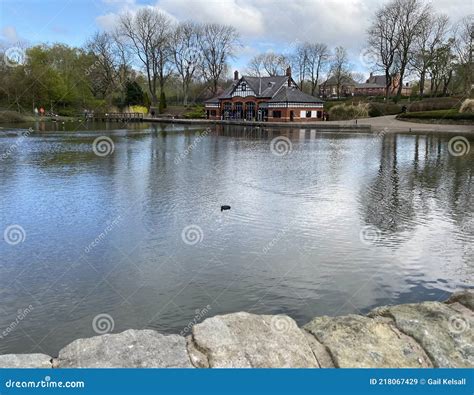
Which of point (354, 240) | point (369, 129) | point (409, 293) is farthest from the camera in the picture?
point (369, 129)

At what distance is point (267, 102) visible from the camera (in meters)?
61.8

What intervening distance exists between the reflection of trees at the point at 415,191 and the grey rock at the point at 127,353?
7827mm

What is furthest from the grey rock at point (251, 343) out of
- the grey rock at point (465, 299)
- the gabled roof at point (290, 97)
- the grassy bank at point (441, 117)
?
the gabled roof at point (290, 97)

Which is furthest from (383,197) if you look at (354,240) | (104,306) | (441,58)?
(441,58)

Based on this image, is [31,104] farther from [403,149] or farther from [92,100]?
[403,149]

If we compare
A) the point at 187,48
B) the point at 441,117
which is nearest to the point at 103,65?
the point at 187,48

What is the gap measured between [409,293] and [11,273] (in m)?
7.08

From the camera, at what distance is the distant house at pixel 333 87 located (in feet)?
297

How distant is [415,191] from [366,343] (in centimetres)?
1216

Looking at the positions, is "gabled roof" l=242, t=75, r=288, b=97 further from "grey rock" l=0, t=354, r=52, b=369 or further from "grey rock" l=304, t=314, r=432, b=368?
"grey rock" l=0, t=354, r=52, b=369

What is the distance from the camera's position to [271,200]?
47.4 ft

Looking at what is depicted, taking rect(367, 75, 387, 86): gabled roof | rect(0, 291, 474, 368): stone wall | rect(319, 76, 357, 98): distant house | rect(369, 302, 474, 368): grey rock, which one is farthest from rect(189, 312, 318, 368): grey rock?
rect(367, 75, 387, 86): gabled roof

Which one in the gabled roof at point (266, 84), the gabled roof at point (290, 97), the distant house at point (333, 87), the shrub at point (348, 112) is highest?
the distant house at point (333, 87)

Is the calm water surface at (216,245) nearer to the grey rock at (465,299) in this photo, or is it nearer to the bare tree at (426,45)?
the grey rock at (465,299)
